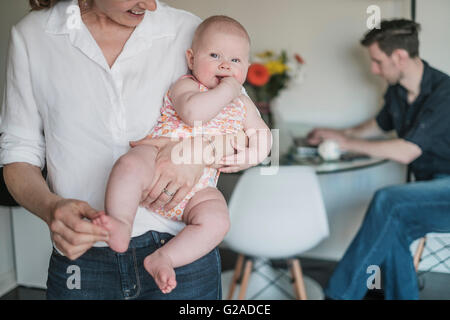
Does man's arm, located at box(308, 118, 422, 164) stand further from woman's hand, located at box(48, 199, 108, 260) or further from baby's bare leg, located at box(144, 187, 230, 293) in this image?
woman's hand, located at box(48, 199, 108, 260)

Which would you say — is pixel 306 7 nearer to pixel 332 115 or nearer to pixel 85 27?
pixel 85 27

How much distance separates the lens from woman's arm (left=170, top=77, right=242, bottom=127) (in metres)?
0.55

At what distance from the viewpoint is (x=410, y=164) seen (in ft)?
4.72

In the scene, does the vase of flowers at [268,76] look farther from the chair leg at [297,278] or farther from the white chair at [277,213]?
the chair leg at [297,278]

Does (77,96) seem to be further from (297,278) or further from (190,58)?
(297,278)

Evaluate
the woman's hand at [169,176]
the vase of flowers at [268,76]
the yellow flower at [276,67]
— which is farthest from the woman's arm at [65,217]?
the yellow flower at [276,67]

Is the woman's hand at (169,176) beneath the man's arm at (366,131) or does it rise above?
above

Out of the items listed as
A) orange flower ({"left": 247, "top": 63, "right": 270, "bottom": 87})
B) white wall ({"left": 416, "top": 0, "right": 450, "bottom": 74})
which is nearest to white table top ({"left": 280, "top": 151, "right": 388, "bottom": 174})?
orange flower ({"left": 247, "top": 63, "right": 270, "bottom": 87})

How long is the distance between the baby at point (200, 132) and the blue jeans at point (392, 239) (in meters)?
0.64

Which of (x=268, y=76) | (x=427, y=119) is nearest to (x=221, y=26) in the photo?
(x=427, y=119)

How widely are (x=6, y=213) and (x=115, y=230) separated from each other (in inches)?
48.9

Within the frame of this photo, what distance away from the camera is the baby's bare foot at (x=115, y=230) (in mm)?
489
